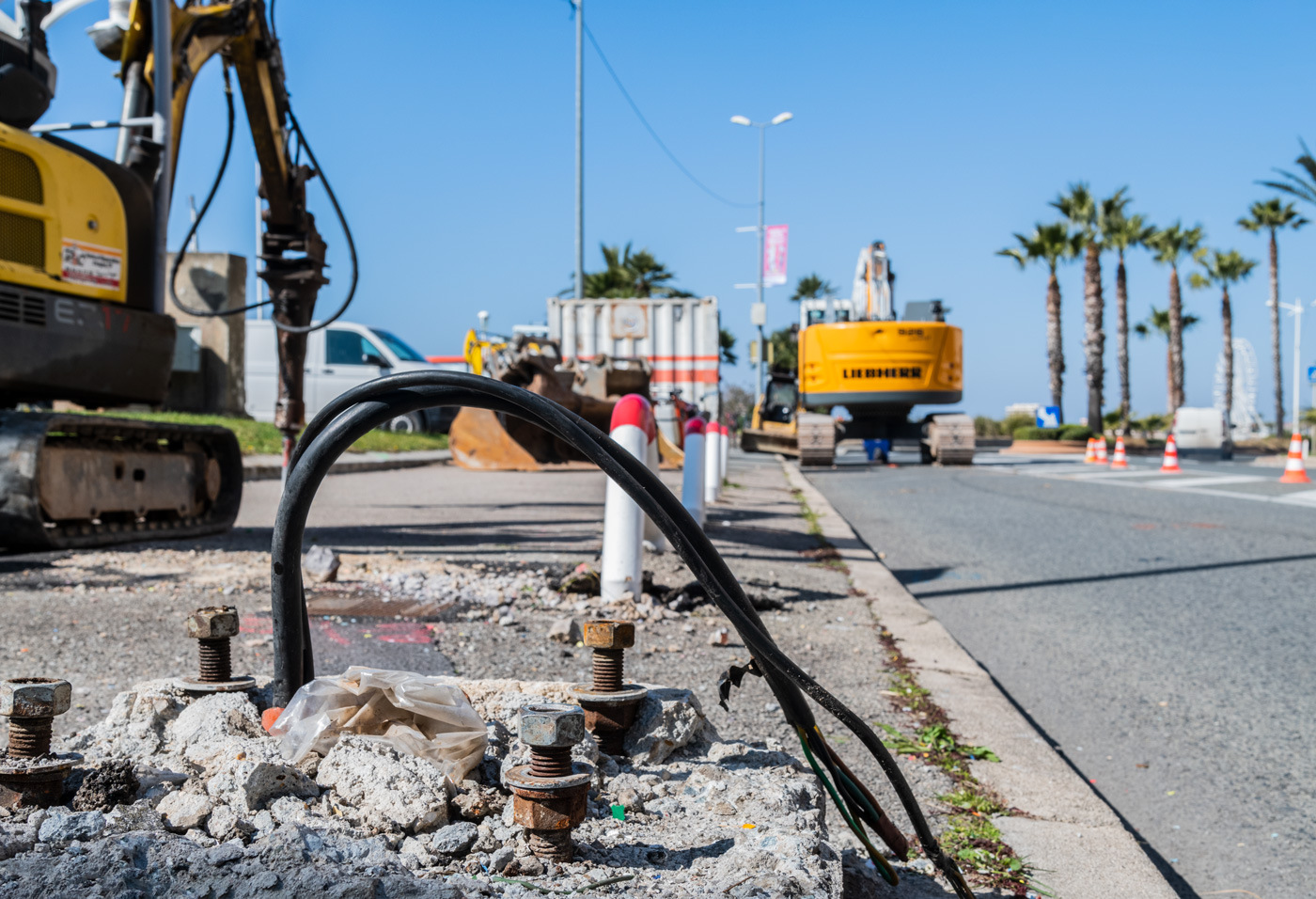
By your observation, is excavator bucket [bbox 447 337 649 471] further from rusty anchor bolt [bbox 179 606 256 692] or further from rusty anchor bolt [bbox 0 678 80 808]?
rusty anchor bolt [bbox 0 678 80 808]

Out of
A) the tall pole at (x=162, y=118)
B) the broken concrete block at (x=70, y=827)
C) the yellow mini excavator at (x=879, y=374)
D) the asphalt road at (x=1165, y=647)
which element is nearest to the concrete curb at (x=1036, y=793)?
the asphalt road at (x=1165, y=647)

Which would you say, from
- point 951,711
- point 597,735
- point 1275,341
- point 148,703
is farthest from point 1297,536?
point 1275,341

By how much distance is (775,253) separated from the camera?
37.7m

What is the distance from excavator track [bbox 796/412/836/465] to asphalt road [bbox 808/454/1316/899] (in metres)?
8.00

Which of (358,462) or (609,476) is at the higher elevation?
(609,476)

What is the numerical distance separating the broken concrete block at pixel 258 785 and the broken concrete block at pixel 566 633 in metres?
2.37

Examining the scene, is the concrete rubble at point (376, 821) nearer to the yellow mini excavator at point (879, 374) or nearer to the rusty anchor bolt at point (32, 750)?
the rusty anchor bolt at point (32, 750)

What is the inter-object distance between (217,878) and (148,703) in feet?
2.72

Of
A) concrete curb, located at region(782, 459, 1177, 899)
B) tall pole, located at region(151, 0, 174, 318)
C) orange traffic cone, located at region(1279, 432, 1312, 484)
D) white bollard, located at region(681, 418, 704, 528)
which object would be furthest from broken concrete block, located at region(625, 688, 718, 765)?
orange traffic cone, located at region(1279, 432, 1312, 484)

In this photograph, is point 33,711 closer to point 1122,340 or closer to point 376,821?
point 376,821

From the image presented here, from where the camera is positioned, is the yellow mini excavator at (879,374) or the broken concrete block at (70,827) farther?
the yellow mini excavator at (879,374)

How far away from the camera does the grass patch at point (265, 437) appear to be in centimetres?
1434

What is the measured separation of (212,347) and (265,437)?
400cm

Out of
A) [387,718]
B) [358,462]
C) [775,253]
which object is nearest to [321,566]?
[387,718]
